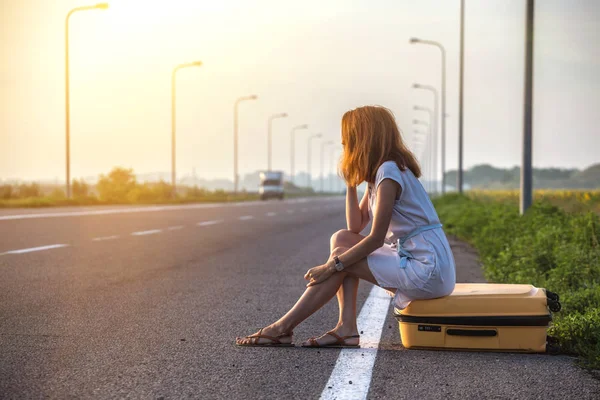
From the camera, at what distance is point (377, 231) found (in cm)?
521

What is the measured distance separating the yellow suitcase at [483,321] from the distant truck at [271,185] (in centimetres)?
6671

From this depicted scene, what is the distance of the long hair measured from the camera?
17.3ft

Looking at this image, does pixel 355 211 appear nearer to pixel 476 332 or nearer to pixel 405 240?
pixel 405 240

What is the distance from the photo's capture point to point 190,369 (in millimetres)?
4543

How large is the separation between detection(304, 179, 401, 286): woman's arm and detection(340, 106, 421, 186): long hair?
0.54 feet

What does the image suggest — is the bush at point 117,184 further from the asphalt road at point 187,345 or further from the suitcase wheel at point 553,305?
the suitcase wheel at point 553,305

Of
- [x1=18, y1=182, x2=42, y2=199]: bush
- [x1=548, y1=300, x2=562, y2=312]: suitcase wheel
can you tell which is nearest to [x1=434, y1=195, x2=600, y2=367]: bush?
[x1=548, y1=300, x2=562, y2=312]: suitcase wheel

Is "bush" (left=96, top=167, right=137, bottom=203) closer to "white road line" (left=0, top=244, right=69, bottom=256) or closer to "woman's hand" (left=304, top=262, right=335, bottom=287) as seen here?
"white road line" (left=0, top=244, right=69, bottom=256)

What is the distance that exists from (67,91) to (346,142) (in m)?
34.1

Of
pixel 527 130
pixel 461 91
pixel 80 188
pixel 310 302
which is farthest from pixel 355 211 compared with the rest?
pixel 80 188

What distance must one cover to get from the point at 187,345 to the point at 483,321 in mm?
1881

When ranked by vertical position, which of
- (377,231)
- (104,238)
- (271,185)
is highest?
(377,231)

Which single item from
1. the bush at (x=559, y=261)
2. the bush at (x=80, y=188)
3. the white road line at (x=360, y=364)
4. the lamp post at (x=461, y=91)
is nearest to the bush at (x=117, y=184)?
the bush at (x=80, y=188)

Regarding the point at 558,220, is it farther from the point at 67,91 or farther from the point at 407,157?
the point at 67,91
